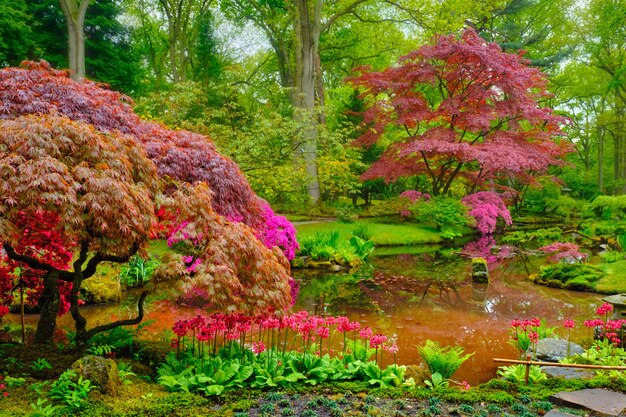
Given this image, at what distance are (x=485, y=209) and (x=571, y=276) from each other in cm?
673

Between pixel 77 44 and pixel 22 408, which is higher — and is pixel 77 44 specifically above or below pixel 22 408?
above

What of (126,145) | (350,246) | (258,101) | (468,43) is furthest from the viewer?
(258,101)

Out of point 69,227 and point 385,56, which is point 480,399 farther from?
point 385,56

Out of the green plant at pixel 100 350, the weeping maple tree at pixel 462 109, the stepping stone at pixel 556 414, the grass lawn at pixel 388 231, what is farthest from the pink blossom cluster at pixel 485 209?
the green plant at pixel 100 350

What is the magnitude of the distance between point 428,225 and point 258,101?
1350 cm

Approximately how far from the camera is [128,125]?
223 inches

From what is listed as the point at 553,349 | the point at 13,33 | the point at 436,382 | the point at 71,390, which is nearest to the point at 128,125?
the point at 71,390

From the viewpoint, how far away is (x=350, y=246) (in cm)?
1391

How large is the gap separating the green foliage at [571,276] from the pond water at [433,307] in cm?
30

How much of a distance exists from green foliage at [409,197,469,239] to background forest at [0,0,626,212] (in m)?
2.94

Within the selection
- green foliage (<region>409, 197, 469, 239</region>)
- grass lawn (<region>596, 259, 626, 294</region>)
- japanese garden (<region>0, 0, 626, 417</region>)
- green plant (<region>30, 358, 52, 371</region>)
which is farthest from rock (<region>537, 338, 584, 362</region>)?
green foliage (<region>409, 197, 469, 239</region>)

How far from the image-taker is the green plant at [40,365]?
4.26 metres

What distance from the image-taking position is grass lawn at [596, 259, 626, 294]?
9.41 m

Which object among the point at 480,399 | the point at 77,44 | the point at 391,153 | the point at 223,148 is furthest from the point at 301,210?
the point at 480,399
